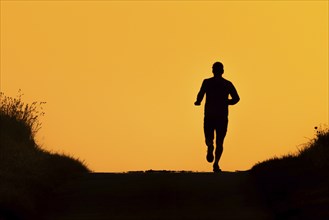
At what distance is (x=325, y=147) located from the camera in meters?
20.4

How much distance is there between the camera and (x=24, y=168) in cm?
2025

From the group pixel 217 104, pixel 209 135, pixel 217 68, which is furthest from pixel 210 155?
pixel 217 68

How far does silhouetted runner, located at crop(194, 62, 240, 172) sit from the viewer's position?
79.6 ft

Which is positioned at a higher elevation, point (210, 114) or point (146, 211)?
point (210, 114)

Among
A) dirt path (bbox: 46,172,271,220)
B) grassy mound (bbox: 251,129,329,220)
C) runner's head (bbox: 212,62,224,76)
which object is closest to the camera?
grassy mound (bbox: 251,129,329,220)

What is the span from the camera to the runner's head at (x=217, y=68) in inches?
951

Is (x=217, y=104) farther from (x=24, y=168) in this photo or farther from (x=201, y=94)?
(x=24, y=168)

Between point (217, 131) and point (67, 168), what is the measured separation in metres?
Result: 3.83

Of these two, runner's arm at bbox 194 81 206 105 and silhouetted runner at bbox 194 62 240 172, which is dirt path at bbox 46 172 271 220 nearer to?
silhouetted runner at bbox 194 62 240 172

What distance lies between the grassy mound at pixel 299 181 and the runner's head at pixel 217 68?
2890mm

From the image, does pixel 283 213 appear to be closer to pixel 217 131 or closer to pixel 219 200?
pixel 219 200

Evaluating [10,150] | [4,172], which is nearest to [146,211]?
[4,172]

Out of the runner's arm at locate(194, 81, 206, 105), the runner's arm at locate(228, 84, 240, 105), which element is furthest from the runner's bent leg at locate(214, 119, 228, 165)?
the runner's arm at locate(194, 81, 206, 105)

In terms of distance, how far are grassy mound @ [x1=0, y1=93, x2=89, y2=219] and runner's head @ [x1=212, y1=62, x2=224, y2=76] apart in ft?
11.3
